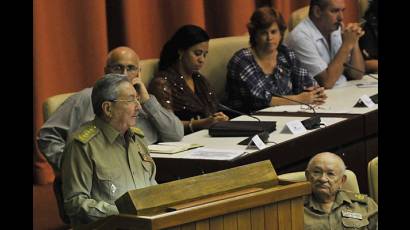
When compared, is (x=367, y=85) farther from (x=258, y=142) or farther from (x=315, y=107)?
(x=258, y=142)

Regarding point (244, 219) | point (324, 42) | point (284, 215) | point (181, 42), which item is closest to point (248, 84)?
point (181, 42)

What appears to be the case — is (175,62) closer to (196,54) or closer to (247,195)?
(196,54)

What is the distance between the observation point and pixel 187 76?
555cm

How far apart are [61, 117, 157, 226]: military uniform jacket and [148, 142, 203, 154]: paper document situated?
0.94 metres

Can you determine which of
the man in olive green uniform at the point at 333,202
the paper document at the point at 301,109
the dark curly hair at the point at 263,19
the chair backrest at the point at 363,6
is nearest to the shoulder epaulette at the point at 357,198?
the man in olive green uniform at the point at 333,202

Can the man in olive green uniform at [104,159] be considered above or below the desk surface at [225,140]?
above

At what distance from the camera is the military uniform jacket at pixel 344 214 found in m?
3.92

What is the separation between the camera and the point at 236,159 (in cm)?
443

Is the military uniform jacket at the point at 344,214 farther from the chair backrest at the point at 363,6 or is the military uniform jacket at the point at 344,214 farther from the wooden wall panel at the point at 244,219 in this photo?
the chair backrest at the point at 363,6

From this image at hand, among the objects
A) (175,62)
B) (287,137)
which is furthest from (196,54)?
(287,137)

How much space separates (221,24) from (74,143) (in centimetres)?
448

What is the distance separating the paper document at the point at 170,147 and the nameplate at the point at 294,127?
2.07 ft

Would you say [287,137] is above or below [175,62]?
below
